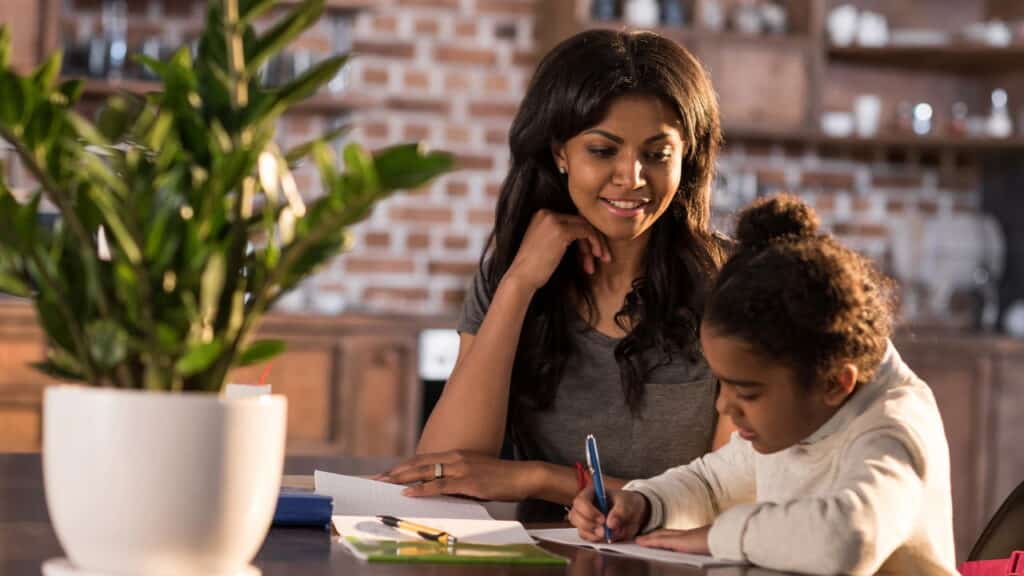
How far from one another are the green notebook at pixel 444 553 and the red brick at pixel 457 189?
3.46 meters

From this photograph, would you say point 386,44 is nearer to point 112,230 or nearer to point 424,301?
point 424,301

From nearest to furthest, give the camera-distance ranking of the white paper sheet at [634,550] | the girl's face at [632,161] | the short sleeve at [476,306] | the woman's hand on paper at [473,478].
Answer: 1. the white paper sheet at [634,550]
2. the woman's hand on paper at [473,478]
3. the girl's face at [632,161]
4. the short sleeve at [476,306]

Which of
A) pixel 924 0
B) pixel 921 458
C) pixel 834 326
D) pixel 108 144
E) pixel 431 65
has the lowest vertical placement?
pixel 921 458

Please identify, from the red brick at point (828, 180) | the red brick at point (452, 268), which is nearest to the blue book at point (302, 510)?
the red brick at point (452, 268)

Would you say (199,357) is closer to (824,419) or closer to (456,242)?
(824,419)

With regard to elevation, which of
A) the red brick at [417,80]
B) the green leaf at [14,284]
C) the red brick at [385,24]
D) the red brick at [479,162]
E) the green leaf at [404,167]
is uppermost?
the red brick at [385,24]

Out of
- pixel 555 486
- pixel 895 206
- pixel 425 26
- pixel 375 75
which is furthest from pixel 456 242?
pixel 555 486

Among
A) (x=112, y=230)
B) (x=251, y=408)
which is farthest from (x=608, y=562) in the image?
(x=112, y=230)

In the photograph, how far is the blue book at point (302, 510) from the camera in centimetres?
141

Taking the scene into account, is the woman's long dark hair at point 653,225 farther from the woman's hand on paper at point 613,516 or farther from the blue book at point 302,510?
the blue book at point 302,510

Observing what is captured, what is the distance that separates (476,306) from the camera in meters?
2.18

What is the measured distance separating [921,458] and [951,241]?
12.3 feet

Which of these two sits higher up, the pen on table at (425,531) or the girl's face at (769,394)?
the girl's face at (769,394)

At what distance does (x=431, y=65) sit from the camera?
4734 millimetres
